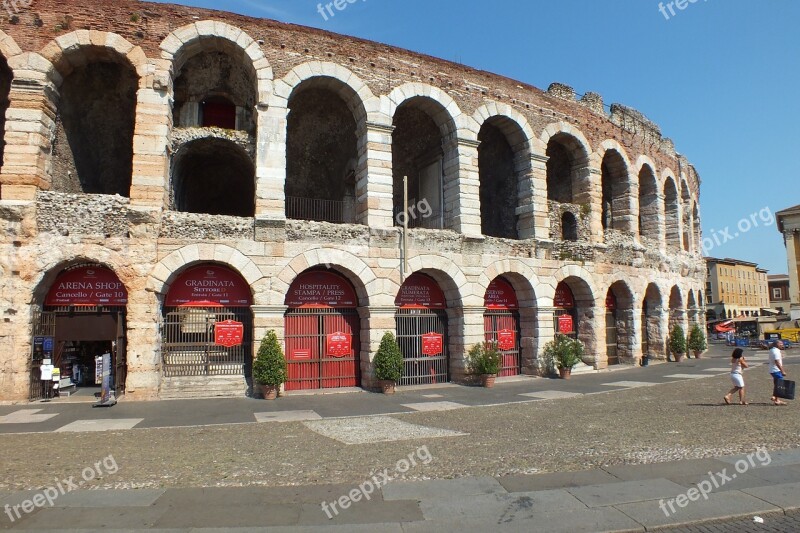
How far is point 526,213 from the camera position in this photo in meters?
18.4

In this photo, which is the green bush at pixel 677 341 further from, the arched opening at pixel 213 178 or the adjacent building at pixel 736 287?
the adjacent building at pixel 736 287

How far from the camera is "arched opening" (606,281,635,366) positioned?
21.2m

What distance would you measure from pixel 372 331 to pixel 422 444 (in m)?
6.90

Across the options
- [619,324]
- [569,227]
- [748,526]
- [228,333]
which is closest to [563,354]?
[569,227]

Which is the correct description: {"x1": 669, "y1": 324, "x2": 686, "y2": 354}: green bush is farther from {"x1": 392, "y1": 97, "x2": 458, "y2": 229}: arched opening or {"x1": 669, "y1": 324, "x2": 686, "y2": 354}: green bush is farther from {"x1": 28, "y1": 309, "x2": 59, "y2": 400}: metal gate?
{"x1": 28, "y1": 309, "x2": 59, "y2": 400}: metal gate

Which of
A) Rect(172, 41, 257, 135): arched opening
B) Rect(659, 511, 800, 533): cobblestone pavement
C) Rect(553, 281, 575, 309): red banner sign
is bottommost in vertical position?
Rect(659, 511, 800, 533): cobblestone pavement

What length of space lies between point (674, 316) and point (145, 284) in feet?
79.5

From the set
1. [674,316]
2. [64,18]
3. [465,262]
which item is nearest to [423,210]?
[465,262]

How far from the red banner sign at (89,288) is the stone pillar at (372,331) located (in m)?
6.71

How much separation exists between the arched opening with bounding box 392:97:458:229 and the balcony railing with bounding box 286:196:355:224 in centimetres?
193

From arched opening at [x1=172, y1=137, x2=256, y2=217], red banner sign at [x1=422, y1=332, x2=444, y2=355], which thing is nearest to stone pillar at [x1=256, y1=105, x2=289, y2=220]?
arched opening at [x1=172, y1=137, x2=256, y2=217]

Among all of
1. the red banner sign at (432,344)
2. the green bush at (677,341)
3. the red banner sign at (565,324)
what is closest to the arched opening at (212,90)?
the red banner sign at (432,344)

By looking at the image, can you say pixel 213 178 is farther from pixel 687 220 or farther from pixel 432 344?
pixel 687 220

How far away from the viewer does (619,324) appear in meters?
21.7
